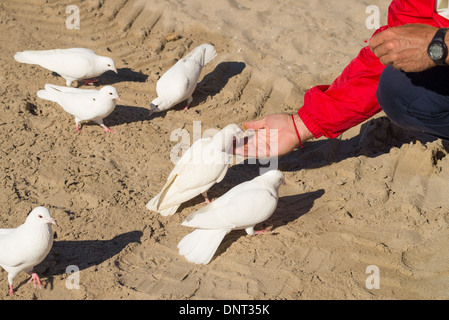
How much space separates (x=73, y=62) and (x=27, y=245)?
2.70 metres

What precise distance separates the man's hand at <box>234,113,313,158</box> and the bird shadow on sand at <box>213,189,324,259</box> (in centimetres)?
38

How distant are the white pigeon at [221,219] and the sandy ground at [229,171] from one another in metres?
0.11

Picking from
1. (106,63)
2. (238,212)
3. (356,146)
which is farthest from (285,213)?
(106,63)

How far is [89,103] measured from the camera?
16.5 feet

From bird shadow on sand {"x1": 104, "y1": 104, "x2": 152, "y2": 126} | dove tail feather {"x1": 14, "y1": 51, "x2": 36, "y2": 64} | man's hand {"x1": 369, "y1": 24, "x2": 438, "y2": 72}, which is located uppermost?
man's hand {"x1": 369, "y1": 24, "x2": 438, "y2": 72}

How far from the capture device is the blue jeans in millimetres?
3543

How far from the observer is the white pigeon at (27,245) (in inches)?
130

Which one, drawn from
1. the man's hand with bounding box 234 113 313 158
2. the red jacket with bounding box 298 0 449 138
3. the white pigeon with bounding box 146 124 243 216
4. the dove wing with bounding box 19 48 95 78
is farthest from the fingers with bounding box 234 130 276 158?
the dove wing with bounding box 19 48 95 78

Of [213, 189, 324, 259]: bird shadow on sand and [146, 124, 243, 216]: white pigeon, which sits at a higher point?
[146, 124, 243, 216]: white pigeon

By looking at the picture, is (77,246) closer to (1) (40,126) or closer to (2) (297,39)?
(1) (40,126)

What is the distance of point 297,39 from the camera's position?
628 centimetres

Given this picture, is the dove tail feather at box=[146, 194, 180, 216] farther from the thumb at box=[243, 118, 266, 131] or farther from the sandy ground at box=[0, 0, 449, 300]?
the thumb at box=[243, 118, 266, 131]

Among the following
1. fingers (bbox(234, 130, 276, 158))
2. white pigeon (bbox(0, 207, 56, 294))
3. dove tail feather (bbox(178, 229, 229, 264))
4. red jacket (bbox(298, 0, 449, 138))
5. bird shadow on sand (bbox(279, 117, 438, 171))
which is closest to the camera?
white pigeon (bbox(0, 207, 56, 294))
